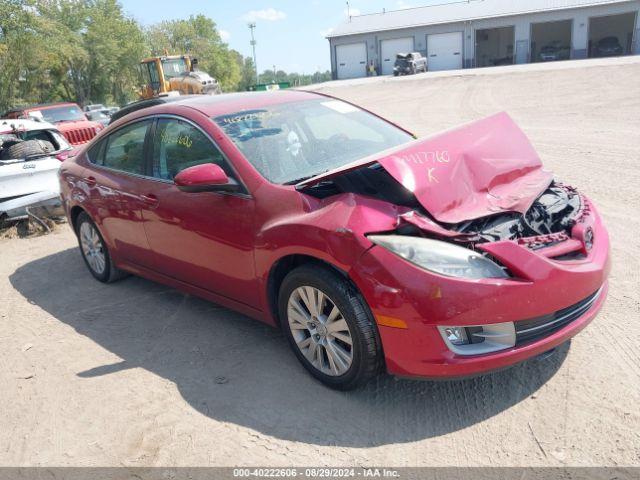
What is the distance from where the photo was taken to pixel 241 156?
365 cm

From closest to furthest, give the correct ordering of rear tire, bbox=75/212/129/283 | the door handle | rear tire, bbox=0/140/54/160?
the door handle < rear tire, bbox=75/212/129/283 < rear tire, bbox=0/140/54/160

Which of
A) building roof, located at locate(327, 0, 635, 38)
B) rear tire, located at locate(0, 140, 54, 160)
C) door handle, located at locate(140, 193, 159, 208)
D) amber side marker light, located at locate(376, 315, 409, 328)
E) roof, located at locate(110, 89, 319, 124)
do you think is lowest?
amber side marker light, located at locate(376, 315, 409, 328)

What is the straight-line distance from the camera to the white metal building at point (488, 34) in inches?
1764

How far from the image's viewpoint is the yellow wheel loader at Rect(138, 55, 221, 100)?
2486 centimetres

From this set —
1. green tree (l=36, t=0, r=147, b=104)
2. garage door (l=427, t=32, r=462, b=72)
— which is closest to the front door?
green tree (l=36, t=0, r=147, b=104)

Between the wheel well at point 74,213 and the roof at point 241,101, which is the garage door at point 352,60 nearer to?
A: the wheel well at point 74,213

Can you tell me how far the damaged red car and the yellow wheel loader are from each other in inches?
831

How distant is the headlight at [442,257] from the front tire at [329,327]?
0.37m

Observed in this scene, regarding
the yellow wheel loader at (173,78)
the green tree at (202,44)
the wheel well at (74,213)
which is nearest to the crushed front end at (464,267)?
the wheel well at (74,213)

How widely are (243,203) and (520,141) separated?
201cm

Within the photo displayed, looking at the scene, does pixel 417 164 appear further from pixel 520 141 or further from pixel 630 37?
pixel 630 37

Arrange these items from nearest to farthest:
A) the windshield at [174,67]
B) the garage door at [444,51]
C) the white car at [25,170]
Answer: the white car at [25,170], the windshield at [174,67], the garage door at [444,51]

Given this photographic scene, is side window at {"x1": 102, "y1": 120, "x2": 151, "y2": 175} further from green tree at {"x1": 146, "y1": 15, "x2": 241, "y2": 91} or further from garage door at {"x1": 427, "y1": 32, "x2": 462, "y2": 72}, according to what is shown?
green tree at {"x1": 146, "y1": 15, "x2": 241, "y2": 91}

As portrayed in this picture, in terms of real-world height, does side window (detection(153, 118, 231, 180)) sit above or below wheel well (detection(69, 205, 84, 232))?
above
